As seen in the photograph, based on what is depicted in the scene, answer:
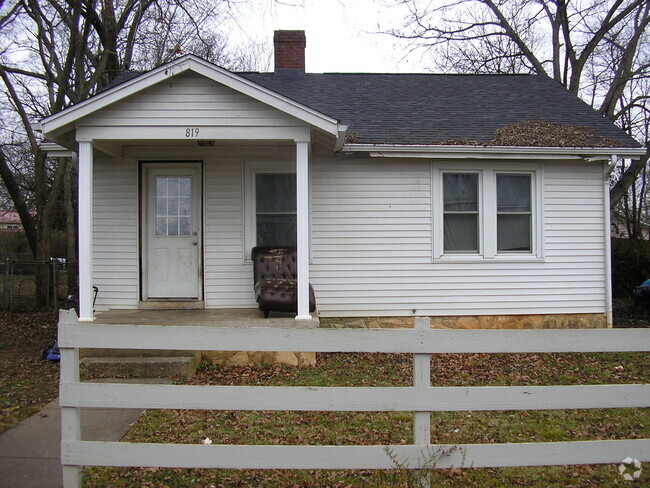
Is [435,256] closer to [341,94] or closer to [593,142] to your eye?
[593,142]

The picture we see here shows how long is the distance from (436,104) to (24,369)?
844 centimetres

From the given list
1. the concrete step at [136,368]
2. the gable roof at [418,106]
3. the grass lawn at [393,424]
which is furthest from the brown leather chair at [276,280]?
the gable roof at [418,106]

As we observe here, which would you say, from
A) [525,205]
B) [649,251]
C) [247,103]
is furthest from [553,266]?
[649,251]

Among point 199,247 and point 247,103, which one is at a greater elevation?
point 247,103

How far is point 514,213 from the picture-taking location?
9.10 meters

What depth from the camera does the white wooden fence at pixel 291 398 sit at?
321cm

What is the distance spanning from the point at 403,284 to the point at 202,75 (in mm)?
4556

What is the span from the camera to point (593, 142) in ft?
29.3

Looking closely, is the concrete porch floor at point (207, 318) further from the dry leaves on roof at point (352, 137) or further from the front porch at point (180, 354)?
the dry leaves on roof at point (352, 137)

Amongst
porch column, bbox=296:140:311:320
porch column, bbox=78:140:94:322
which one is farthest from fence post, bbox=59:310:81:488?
porch column, bbox=78:140:94:322

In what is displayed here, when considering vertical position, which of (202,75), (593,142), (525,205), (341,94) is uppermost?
(341,94)

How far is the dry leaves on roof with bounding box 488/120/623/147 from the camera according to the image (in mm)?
8773

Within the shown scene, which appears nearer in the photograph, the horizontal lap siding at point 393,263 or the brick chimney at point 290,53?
the horizontal lap siding at point 393,263

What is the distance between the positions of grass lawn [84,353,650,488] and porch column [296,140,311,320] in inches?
36.3
